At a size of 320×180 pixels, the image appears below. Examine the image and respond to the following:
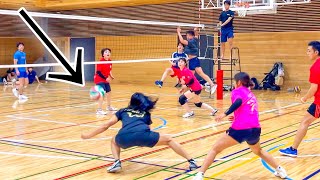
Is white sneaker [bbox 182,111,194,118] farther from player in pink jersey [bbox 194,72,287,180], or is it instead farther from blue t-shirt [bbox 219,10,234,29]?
player in pink jersey [bbox 194,72,287,180]

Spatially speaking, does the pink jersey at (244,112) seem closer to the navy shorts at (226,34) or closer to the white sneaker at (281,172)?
the white sneaker at (281,172)

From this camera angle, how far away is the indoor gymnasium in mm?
5625

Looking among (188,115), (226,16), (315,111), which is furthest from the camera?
(226,16)

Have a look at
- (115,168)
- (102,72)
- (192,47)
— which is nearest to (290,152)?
(115,168)

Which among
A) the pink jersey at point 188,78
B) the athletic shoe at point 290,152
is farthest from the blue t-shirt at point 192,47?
the athletic shoe at point 290,152

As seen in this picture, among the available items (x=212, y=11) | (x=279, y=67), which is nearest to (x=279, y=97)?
(x=279, y=67)

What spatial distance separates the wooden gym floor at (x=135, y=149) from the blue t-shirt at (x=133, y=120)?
1.96ft

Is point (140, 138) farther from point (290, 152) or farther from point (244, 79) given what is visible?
point (290, 152)

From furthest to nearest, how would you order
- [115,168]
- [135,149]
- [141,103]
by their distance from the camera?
[135,149] < [115,168] < [141,103]

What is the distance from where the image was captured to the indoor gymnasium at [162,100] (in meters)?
5.62

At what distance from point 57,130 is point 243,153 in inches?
157

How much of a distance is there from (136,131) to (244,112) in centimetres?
132

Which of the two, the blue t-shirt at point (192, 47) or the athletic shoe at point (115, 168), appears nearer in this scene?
the athletic shoe at point (115, 168)

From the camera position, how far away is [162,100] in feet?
49.4
